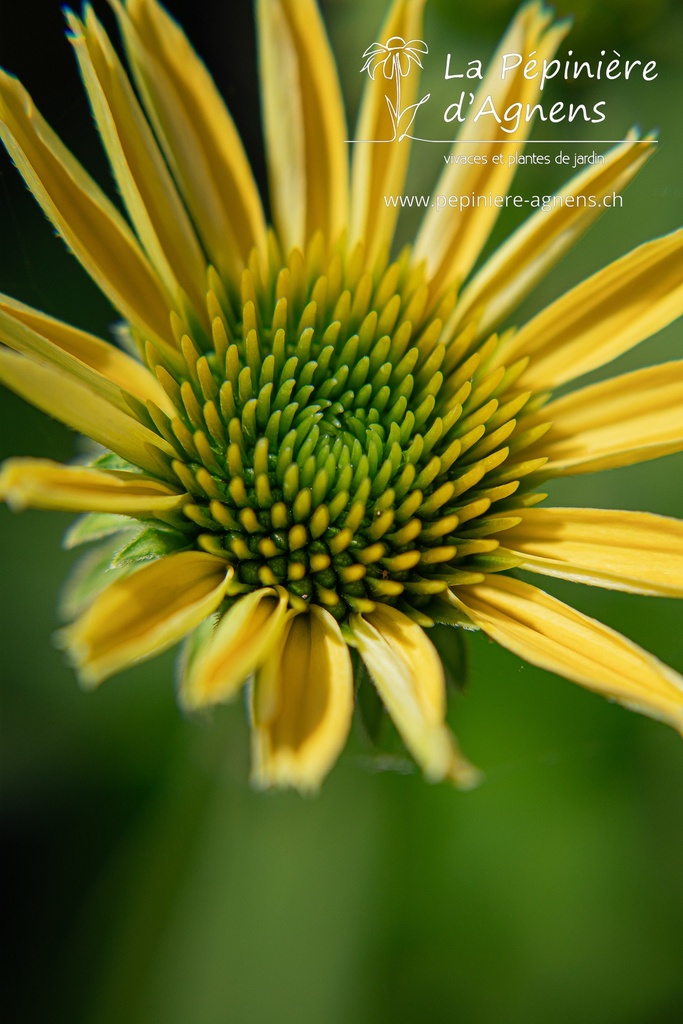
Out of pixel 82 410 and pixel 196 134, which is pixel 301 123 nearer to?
pixel 196 134

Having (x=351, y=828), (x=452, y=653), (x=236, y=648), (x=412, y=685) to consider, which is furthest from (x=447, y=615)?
(x=351, y=828)

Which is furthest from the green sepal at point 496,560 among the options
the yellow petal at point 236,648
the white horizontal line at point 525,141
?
the white horizontal line at point 525,141

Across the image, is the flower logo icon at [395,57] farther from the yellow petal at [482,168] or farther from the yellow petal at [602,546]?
the yellow petal at [602,546]

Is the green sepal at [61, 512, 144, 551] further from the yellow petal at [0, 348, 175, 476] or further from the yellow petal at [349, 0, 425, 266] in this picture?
the yellow petal at [349, 0, 425, 266]

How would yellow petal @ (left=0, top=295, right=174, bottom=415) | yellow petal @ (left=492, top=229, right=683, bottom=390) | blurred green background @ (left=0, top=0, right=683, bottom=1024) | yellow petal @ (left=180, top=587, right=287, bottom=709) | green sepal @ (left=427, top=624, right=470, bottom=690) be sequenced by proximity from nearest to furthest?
1. yellow petal @ (left=180, top=587, right=287, bottom=709)
2. yellow petal @ (left=0, top=295, right=174, bottom=415)
3. green sepal @ (left=427, top=624, right=470, bottom=690)
4. yellow petal @ (left=492, top=229, right=683, bottom=390)
5. blurred green background @ (left=0, top=0, right=683, bottom=1024)

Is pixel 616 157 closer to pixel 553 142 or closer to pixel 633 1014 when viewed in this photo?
pixel 553 142

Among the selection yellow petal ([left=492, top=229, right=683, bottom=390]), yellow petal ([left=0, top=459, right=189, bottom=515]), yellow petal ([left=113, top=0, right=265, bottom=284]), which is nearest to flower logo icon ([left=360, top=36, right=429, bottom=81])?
yellow petal ([left=113, top=0, right=265, bottom=284])

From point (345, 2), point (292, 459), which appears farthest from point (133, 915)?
point (345, 2)
